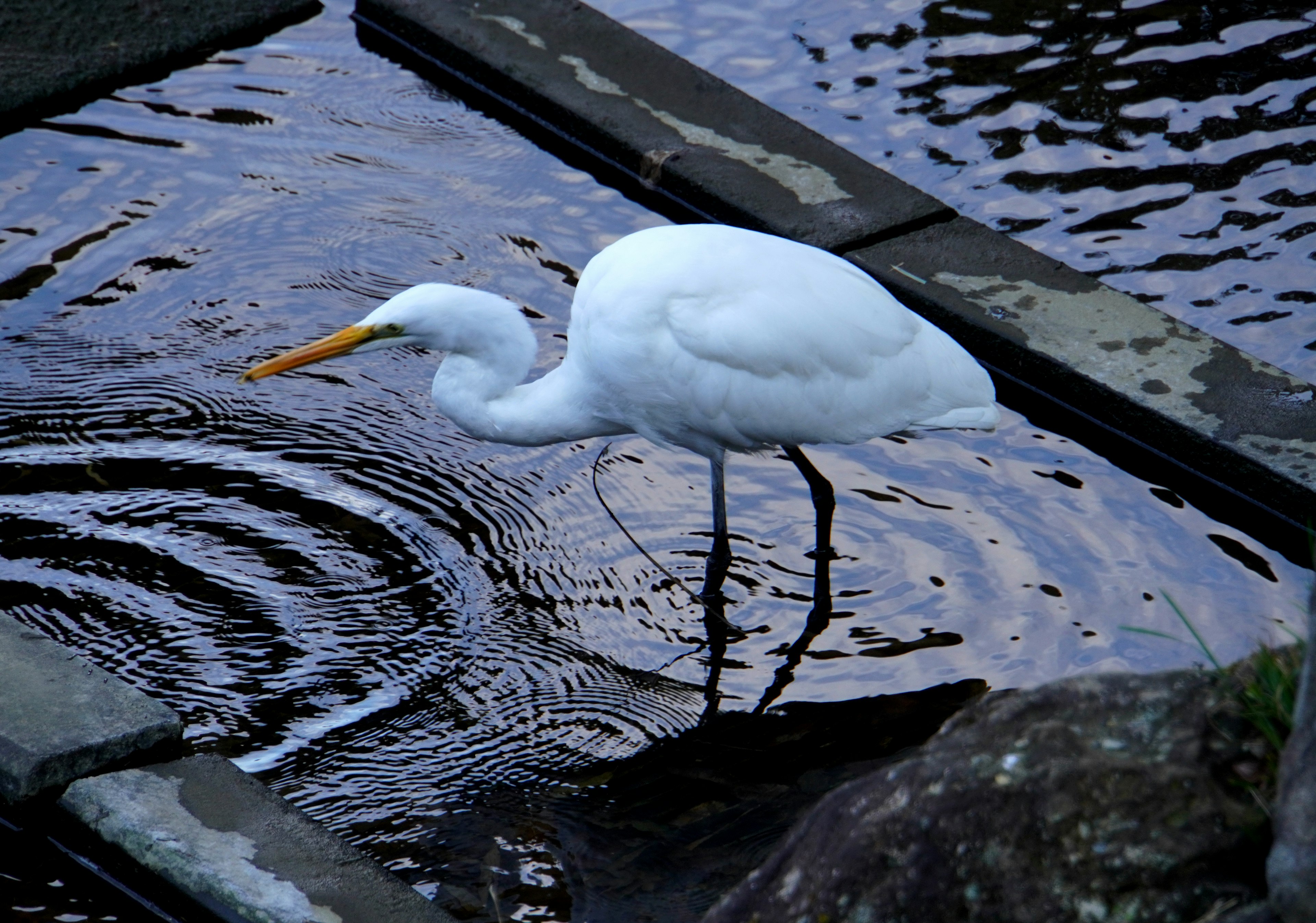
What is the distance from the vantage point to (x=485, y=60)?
5902 mm

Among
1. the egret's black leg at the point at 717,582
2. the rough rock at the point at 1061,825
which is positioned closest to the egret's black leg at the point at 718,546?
the egret's black leg at the point at 717,582

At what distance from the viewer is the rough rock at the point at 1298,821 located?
161 cm

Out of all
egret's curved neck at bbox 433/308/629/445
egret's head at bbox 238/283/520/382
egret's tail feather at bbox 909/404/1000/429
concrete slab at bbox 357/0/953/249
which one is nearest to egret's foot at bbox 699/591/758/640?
egret's curved neck at bbox 433/308/629/445

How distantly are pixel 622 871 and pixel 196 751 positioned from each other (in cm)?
102

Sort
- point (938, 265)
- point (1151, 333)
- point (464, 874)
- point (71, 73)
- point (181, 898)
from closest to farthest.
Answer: point (181, 898) → point (464, 874) → point (1151, 333) → point (938, 265) → point (71, 73)

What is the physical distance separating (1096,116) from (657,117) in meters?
1.76

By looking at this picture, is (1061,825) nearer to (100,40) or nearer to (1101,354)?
(1101,354)

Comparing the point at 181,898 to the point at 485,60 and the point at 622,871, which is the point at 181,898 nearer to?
the point at 622,871

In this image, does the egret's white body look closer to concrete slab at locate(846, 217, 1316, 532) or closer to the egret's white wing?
the egret's white wing

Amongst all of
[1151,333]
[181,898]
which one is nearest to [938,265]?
[1151,333]

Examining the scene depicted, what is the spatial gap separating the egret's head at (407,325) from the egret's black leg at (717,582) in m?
0.77

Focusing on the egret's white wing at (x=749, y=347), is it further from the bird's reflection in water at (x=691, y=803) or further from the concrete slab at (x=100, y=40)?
the concrete slab at (x=100, y=40)

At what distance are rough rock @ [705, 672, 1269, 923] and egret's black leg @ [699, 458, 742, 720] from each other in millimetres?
1638

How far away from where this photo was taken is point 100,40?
597 cm
